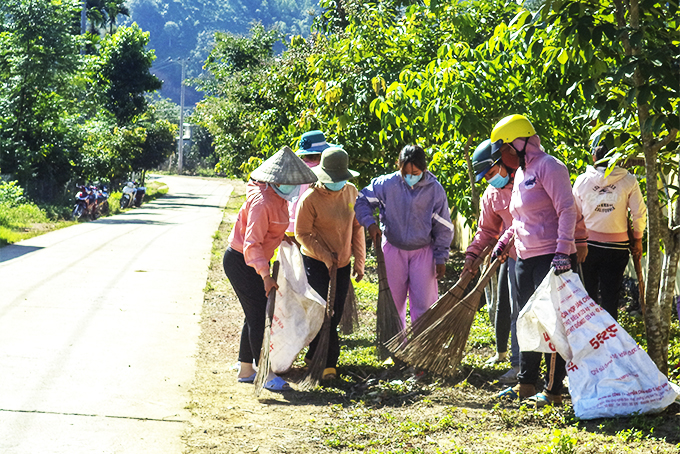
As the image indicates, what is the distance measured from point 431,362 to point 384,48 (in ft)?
14.5

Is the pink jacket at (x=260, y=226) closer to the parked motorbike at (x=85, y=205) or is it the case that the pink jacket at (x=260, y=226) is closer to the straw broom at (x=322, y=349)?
the straw broom at (x=322, y=349)

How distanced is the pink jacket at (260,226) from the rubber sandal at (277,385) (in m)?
0.83

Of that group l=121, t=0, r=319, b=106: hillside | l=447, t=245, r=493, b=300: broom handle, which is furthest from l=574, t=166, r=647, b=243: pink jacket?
l=121, t=0, r=319, b=106: hillside

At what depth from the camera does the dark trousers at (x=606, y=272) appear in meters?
5.85

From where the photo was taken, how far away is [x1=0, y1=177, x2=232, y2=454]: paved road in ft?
14.8

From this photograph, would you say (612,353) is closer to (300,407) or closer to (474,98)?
(300,407)

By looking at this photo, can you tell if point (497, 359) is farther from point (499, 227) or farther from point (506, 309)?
point (499, 227)

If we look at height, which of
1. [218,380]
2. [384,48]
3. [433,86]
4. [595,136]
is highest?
[384,48]

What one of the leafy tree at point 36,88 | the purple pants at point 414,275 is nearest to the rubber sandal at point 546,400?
the purple pants at point 414,275

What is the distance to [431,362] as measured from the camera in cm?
543

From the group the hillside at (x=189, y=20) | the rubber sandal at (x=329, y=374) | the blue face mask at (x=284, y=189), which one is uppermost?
the hillside at (x=189, y=20)

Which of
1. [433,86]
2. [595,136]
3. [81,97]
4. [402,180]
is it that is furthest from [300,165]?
[81,97]

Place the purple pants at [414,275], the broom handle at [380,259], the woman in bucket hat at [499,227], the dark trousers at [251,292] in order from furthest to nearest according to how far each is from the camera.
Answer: the broom handle at [380,259]
the purple pants at [414,275]
the dark trousers at [251,292]
the woman in bucket hat at [499,227]

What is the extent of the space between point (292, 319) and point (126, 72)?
35875 millimetres
